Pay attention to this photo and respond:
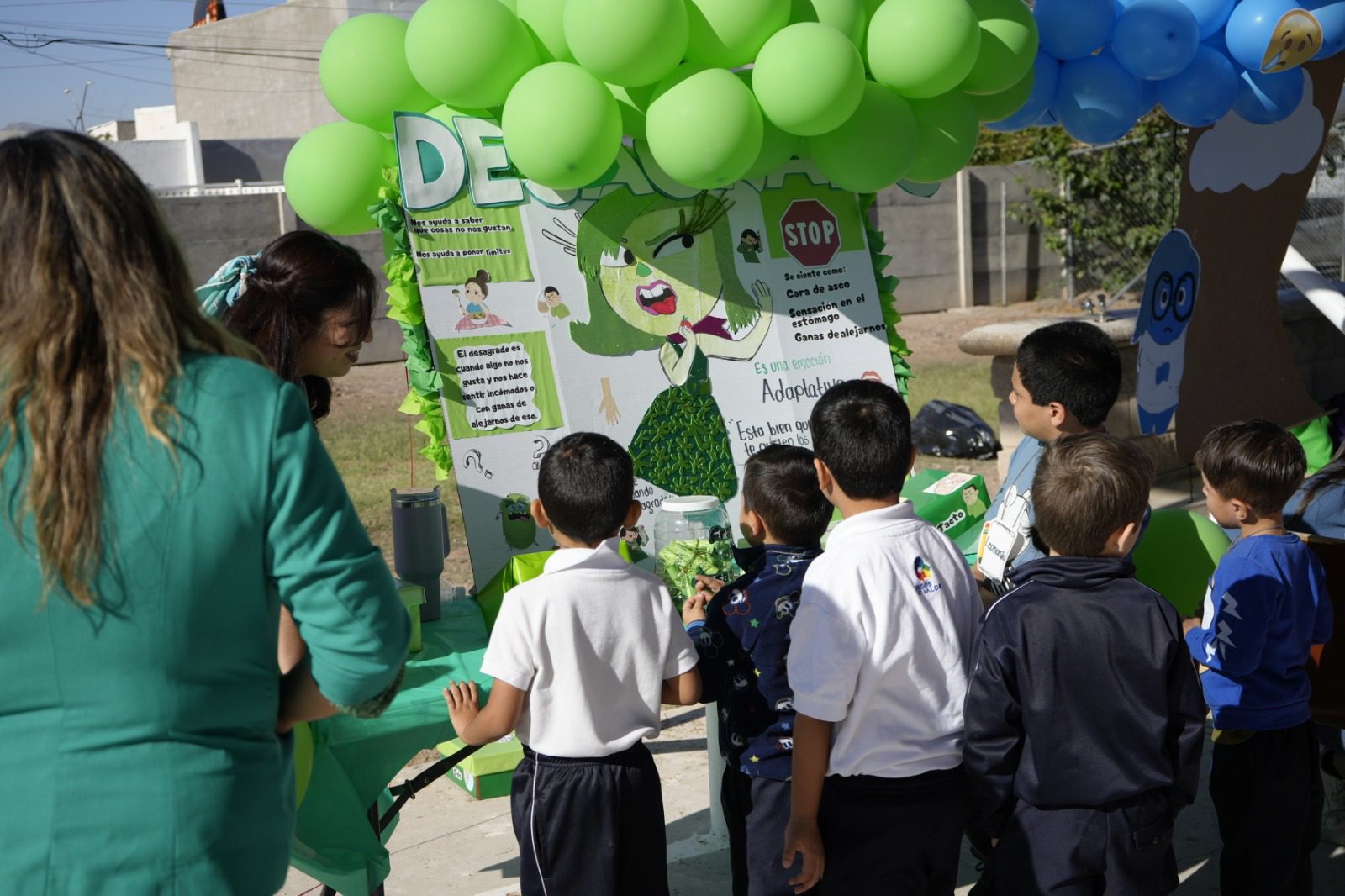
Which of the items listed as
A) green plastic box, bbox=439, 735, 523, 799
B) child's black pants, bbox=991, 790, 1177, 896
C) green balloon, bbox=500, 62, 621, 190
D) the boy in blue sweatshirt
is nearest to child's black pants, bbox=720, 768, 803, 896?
child's black pants, bbox=991, 790, 1177, 896

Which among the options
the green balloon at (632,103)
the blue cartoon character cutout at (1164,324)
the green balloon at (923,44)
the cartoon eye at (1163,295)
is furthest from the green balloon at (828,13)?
the cartoon eye at (1163,295)

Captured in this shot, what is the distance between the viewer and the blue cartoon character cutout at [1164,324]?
6.12 m

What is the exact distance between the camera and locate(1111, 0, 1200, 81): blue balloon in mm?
4434

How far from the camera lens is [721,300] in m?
3.97

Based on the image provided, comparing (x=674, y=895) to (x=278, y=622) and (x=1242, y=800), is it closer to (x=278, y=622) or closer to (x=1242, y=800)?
(x=1242, y=800)

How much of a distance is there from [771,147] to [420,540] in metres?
1.61

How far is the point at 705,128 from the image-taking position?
3.32m

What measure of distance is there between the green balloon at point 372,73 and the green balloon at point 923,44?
1343 millimetres

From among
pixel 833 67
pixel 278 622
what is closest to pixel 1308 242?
pixel 833 67

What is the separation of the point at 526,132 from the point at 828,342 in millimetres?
1371

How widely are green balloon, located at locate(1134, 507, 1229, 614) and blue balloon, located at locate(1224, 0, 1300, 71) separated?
7.80 feet

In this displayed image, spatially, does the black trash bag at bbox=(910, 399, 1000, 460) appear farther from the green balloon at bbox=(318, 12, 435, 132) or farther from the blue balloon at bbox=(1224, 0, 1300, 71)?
the green balloon at bbox=(318, 12, 435, 132)

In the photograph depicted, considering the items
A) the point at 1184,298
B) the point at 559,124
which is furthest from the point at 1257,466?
the point at 1184,298

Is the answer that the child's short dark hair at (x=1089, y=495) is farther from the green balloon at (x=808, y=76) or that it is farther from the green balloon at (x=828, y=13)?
the green balloon at (x=828, y=13)
